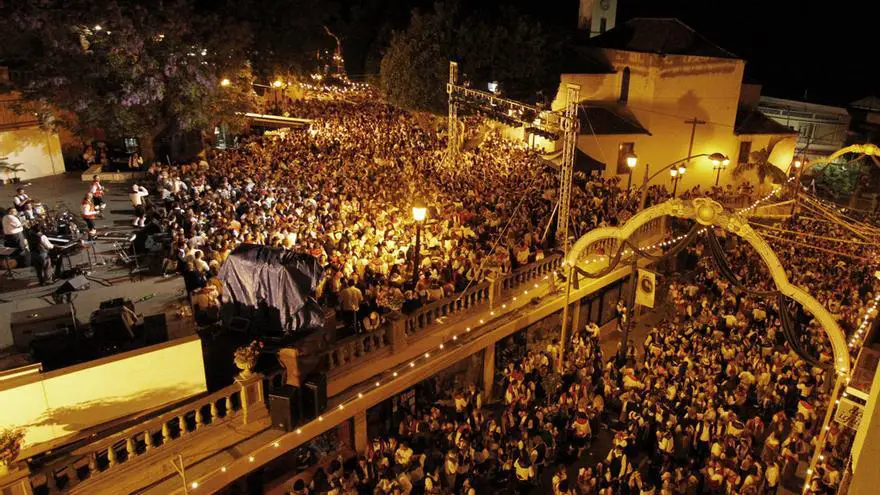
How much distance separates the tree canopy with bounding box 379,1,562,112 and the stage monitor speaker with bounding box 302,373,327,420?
86.1 ft

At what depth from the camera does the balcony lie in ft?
27.9

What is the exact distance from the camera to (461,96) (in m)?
29.1

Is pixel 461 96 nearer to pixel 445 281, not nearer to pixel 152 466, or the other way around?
pixel 445 281

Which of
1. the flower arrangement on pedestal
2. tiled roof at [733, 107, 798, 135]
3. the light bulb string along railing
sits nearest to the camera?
the light bulb string along railing

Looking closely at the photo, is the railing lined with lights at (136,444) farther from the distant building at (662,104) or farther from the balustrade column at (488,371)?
the distant building at (662,104)

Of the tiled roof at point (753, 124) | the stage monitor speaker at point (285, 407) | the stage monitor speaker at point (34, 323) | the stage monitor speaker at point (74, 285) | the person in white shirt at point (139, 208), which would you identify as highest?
the tiled roof at point (753, 124)

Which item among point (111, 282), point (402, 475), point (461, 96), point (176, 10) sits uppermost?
point (176, 10)

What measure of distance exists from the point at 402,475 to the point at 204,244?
8.09m

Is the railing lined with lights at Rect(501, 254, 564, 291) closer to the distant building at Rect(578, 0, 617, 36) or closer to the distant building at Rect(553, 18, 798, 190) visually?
the distant building at Rect(553, 18, 798, 190)

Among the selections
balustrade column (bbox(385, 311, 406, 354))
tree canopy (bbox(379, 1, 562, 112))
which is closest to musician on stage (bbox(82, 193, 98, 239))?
balustrade column (bbox(385, 311, 406, 354))

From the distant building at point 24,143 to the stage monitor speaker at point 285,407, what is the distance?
1952 cm

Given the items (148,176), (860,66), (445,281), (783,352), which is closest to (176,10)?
(148,176)

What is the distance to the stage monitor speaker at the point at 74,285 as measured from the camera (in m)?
12.8

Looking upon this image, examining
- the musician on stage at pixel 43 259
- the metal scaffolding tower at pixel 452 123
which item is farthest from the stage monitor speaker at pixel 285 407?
the metal scaffolding tower at pixel 452 123
